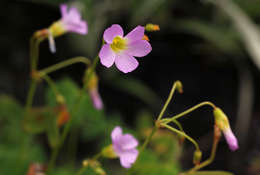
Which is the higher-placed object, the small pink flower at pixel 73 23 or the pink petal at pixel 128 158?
the small pink flower at pixel 73 23

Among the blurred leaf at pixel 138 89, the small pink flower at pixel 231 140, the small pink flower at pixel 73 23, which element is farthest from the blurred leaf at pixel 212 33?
the small pink flower at pixel 231 140

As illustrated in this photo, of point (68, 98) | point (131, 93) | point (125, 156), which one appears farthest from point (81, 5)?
point (125, 156)

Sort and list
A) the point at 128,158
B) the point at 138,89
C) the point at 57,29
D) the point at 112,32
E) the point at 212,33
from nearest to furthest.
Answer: the point at 112,32, the point at 128,158, the point at 57,29, the point at 138,89, the point at 212,33

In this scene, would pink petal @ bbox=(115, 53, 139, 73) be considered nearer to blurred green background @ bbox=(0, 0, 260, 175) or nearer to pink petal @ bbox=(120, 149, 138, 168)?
pink petal @ bbox=(120, 149, 138, 168)

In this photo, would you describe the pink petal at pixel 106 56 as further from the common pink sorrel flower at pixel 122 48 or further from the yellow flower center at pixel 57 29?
the yellow flower center at pixel 57 29

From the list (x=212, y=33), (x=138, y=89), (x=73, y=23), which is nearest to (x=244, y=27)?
(x=212, y=33)

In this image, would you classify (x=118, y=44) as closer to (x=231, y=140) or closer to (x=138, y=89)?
(x=231, y=140)

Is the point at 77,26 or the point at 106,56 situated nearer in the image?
the point at 106,56
